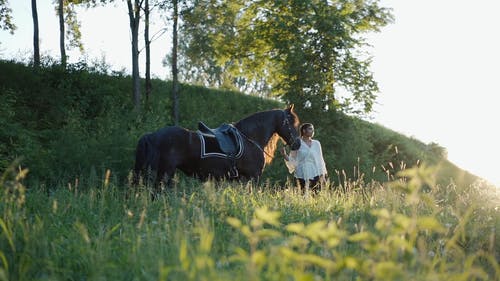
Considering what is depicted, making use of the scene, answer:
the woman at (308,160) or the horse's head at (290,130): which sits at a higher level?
the horse's head at (290,130)

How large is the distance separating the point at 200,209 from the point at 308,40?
15997 millimetres

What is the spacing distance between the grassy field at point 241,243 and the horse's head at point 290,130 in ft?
10.7

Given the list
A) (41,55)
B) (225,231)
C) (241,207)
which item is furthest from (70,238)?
(41,55)

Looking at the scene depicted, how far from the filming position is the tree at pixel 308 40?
20141 millimetres

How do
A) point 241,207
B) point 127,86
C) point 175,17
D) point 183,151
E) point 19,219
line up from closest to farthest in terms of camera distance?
point 19,219 → point 241,207 → point 183,151 → point 175,17 → point 127,86

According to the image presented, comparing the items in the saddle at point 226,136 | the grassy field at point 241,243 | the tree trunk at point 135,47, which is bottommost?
the grassy field at point 241,243

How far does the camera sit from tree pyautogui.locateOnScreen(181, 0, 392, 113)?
20.1 metres

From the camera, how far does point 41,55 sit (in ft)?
71.7

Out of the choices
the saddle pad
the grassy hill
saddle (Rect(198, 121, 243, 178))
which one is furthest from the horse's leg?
saddle (Rect(198, 121, 243, 178))

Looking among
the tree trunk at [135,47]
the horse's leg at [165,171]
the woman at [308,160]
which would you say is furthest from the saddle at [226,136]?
the tree trunk at [135,47]

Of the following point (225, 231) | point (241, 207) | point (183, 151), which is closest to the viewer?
point (225, 231)

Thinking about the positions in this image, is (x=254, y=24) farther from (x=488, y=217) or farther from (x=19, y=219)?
(x=19, y=219)

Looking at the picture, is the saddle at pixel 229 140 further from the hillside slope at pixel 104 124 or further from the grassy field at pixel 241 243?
the grassy field at pixel 241 243

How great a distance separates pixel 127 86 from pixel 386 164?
11077 millimetres
